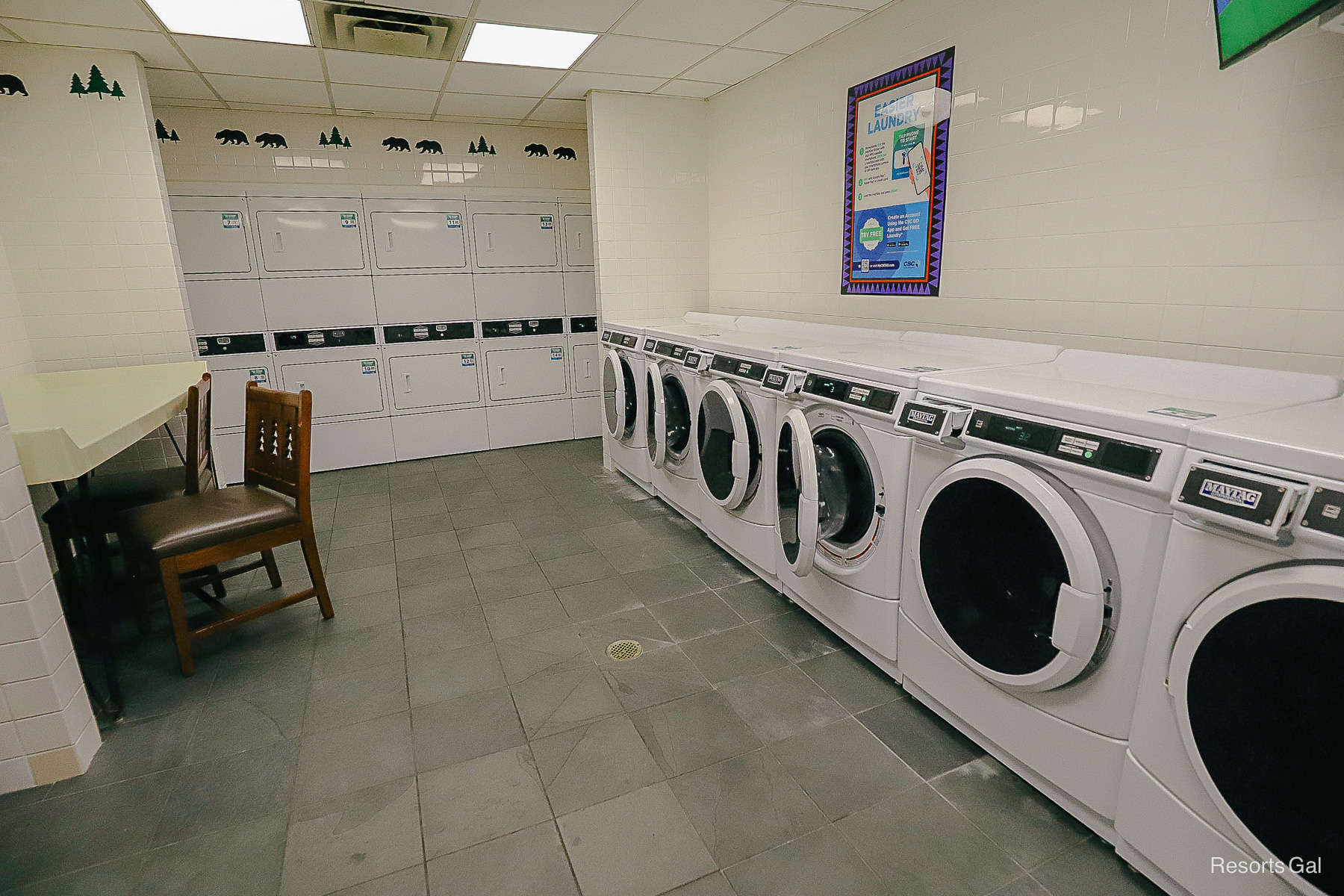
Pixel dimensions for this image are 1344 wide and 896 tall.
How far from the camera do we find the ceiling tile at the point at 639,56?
11.2ft

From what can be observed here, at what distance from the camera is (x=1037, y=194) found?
7.83 feet

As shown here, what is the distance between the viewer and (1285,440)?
3.76 feet

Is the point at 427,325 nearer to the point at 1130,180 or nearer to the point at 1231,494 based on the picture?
the point at 1130,180

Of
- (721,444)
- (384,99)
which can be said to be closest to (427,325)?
(384,99)

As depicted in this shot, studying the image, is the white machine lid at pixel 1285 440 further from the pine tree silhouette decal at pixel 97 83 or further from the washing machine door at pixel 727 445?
the pine tree silhouette decal at pixel 97 83

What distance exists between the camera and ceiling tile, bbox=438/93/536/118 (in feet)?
14.2

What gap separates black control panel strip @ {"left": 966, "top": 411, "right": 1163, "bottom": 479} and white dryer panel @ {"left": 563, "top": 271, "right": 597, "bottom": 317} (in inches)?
162

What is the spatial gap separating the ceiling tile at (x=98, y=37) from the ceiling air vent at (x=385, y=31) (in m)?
0.80

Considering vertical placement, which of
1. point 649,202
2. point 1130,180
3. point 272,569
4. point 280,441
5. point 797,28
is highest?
point 797,28

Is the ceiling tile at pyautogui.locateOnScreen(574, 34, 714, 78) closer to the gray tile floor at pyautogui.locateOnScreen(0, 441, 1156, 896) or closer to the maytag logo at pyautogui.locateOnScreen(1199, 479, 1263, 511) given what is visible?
the gray tile floor at pyautogui.locateOnScreen(0, 441, 1156, 896)

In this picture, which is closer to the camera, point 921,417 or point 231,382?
point 921,417

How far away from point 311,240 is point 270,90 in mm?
942

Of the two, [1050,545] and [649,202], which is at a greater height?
[649,202]

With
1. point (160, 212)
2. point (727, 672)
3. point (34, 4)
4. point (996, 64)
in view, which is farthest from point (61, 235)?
point (996, 64)
